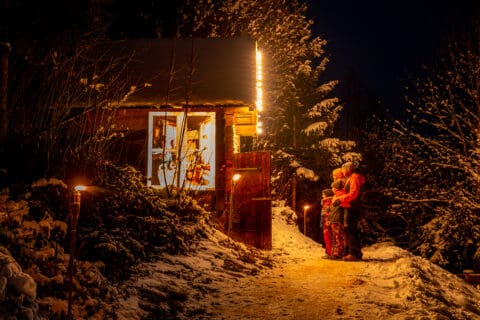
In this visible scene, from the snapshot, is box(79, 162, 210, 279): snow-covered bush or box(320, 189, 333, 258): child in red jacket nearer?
box(79, 162, 210, 279): snow-covered bush

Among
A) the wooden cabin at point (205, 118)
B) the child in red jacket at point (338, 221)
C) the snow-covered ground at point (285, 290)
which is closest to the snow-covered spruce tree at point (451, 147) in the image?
the child in red jacket at point (338, 221)

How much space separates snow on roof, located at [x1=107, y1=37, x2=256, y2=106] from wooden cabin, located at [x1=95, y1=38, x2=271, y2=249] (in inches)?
1.0

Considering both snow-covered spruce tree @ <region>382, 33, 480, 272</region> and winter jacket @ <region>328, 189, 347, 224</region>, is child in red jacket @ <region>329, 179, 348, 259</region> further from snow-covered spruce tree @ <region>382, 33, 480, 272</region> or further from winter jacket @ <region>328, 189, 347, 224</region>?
snow-covered spruce tree @ <region>382, 33, 480, 272</region>

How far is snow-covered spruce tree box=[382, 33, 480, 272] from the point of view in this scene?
48.3 feet

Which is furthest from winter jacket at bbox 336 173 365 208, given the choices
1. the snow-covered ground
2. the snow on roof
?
the snow on roof

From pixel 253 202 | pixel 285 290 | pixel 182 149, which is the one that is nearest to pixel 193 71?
pixel 182 149

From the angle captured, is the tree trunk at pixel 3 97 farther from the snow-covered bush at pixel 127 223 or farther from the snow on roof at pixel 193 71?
the snow on roof at pixel 193 71

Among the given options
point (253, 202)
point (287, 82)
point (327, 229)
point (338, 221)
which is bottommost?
point (327, 229)

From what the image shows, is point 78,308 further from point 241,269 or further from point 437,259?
point 437,259

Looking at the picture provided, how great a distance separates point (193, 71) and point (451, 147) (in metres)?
10.1

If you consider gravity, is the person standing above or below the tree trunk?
below

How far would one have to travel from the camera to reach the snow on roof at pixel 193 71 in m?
11.4

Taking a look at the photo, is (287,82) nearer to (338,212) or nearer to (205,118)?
(205,118)

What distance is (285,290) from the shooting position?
6.82m
